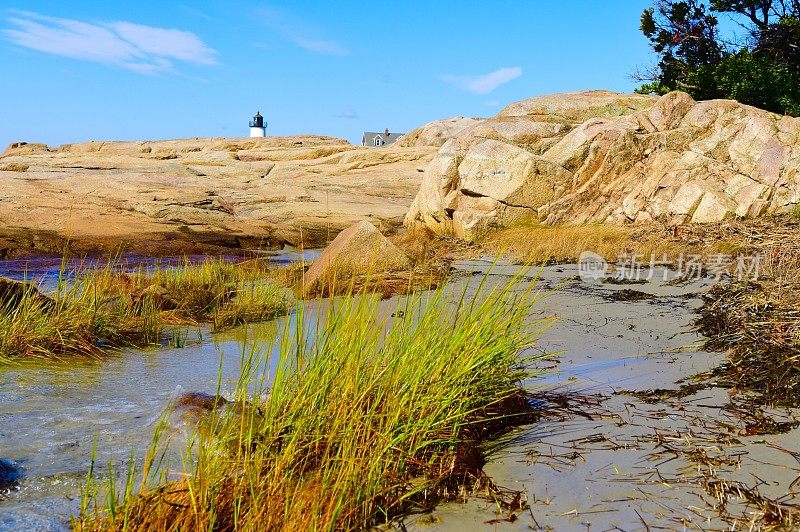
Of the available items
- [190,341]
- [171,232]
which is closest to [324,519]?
[190,341]

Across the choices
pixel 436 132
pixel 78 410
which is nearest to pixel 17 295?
pixel 78 410

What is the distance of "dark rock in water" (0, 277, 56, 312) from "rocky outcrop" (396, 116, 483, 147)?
88.2 feet

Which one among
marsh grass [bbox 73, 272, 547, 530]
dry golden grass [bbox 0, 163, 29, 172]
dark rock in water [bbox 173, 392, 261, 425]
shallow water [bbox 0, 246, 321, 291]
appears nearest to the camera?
marsh grass [bbox 73, 272, 547, 530]

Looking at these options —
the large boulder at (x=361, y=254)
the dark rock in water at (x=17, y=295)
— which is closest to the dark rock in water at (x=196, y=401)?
the dark rock in water at (x=17, y=295)

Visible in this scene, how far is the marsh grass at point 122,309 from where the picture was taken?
20.3 feet

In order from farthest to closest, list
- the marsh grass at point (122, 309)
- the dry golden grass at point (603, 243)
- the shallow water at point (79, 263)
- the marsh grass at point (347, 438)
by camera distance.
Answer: the shallow water at point (79, 263) < the dry golden grass at point (603, 243) < the marsh grass at point (122, 309) < the marsh grass at point (347, 438)

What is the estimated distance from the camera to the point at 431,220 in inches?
611

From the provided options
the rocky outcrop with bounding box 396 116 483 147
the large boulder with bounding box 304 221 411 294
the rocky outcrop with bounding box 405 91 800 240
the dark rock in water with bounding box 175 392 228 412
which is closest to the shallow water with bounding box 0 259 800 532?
the dark rock in water with bounding box 175 392 228 412

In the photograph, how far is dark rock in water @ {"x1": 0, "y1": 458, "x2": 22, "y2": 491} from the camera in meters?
3.49

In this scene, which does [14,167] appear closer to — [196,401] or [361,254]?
[361,254]

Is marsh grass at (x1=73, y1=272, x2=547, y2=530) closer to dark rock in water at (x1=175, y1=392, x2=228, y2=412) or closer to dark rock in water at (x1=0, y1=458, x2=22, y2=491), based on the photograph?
dark rock in water at (x1=175, y1=392, x2=228, y2=412)

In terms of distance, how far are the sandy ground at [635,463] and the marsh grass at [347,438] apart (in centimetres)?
19

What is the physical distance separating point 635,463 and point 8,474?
2.88 metres

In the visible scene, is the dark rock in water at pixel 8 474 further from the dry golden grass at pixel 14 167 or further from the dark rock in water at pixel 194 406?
the dry golden grass at pixel 14 167
